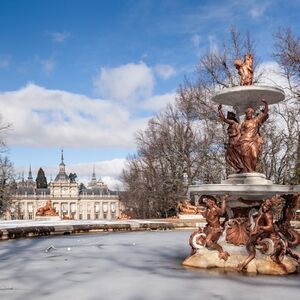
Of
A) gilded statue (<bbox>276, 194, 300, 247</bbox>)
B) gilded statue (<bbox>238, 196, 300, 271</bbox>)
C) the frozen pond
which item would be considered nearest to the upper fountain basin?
gilded statue (<bbox>276, 194, 300, 247</bbox>)

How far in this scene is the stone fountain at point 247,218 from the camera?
26.4 ft

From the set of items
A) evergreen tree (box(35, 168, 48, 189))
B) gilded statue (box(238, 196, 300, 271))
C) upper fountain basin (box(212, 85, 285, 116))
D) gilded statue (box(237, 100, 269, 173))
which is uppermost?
evergreen tree (box(35, 168, 48, 189))

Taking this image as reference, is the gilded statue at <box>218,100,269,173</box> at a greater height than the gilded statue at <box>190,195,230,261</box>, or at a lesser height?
greater

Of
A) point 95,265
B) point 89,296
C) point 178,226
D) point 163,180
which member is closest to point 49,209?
point 163,180

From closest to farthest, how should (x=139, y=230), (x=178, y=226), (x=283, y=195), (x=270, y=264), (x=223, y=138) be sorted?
(x=270, y=264) → (x=283, y=195) → (x=139, y=230) → (x=178, y=226) → (x=223, y=138)

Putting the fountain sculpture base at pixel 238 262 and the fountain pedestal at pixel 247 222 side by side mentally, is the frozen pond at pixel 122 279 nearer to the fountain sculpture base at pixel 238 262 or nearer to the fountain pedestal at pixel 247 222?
the fountain sculpture base at pixel 238 262

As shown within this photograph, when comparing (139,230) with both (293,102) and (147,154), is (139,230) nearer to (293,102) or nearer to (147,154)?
(293,102)

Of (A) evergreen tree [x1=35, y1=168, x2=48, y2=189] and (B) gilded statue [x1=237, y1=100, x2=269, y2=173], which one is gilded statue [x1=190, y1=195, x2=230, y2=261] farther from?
(A) evergreen tree [x1=35, y1=168, x2=48, y2=189]

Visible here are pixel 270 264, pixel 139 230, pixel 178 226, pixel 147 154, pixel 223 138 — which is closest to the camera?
pixel 270 264

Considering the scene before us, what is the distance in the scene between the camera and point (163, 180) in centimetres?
3906

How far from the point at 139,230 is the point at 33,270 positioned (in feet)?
34.5

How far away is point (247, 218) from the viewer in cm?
873

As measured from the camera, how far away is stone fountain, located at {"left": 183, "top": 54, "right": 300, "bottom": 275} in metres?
8.04

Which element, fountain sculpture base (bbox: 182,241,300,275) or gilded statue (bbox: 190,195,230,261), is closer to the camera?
fountain sculpture base (bbox: 182,241,300,275)
